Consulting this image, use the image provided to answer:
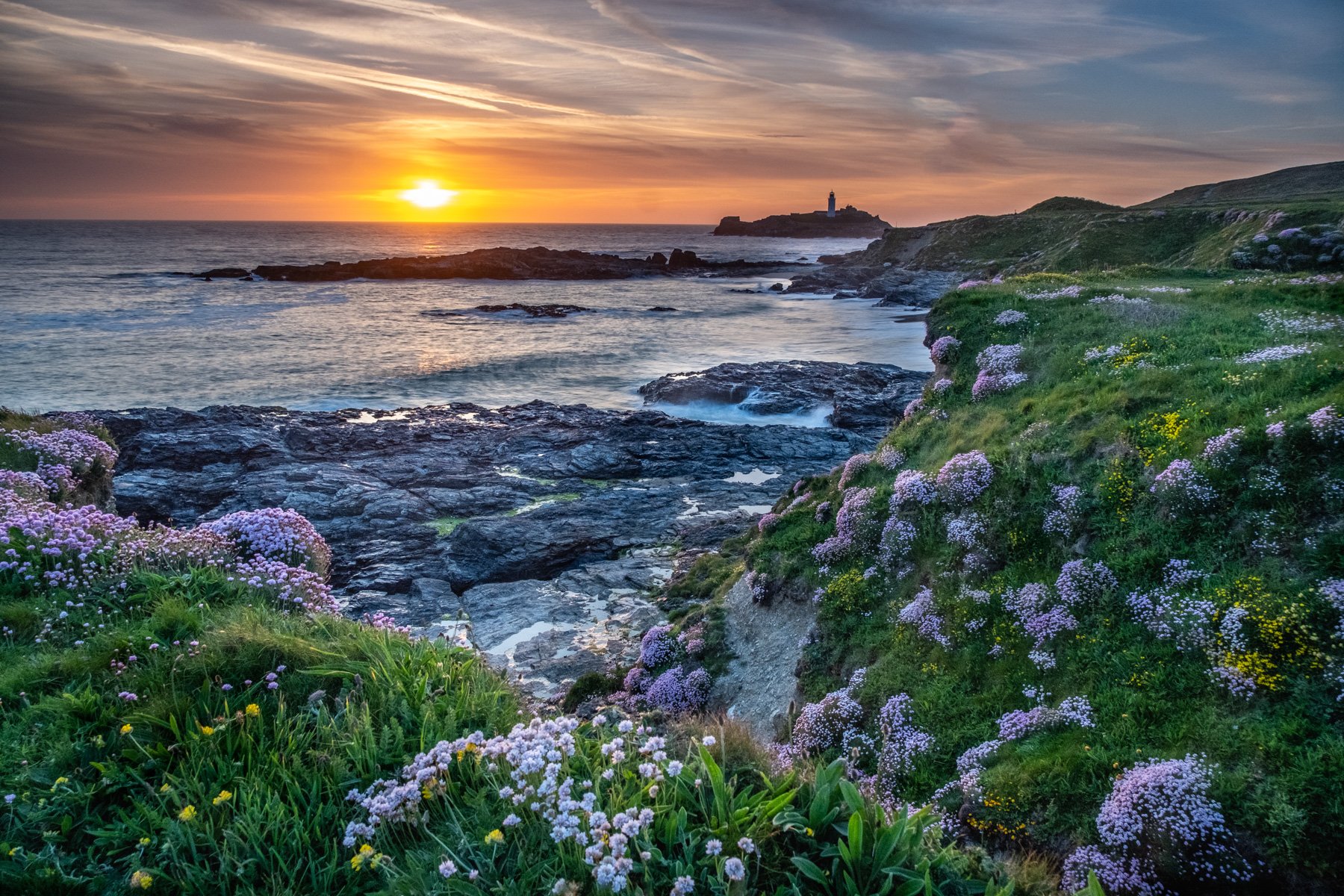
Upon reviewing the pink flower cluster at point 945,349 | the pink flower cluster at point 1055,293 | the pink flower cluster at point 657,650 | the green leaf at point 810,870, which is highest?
the pink flower cluster at point 1055,293

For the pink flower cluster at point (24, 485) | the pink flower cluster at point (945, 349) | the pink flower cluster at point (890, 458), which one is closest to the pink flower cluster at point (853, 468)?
the pink flower cluster at point (890, 458)

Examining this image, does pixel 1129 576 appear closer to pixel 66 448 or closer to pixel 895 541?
pixel 895 541

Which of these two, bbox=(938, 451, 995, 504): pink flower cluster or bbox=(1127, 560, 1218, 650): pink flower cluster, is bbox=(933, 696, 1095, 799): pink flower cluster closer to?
bbox=(1127, 560, 1218, 650): pink flower cluster

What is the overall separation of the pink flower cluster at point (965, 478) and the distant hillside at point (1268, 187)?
2820 inches

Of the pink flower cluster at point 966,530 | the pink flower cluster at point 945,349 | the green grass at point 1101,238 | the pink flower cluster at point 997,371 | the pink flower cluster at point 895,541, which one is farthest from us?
the green grass at point 1101,238

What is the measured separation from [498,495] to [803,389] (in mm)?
18593

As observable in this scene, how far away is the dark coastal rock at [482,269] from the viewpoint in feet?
362

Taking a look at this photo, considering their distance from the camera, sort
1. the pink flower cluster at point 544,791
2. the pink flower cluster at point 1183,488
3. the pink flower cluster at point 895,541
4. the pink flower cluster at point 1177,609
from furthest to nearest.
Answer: the pink flower cluster at point 895,541
the pink flower cluster at point 1183,488
the pink flower cluster at point 1177,609
the pink flower cluster at point 544,791

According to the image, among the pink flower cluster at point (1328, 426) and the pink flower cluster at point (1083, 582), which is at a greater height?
the pink flower cluster at point (1328, 426)

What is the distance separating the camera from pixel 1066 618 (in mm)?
8609

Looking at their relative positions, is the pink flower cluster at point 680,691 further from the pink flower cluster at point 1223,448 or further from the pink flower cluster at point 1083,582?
the pink flower cluster at point 1223,448

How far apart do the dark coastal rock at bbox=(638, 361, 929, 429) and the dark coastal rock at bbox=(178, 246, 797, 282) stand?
82229 mm

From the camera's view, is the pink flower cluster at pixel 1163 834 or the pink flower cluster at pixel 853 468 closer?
the pink flower cluster at pixel 1163 834

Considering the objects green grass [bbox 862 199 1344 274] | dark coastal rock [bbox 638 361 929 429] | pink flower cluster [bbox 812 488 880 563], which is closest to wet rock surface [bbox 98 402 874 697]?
dark coastal rock [bbox 638 361 929 429]
